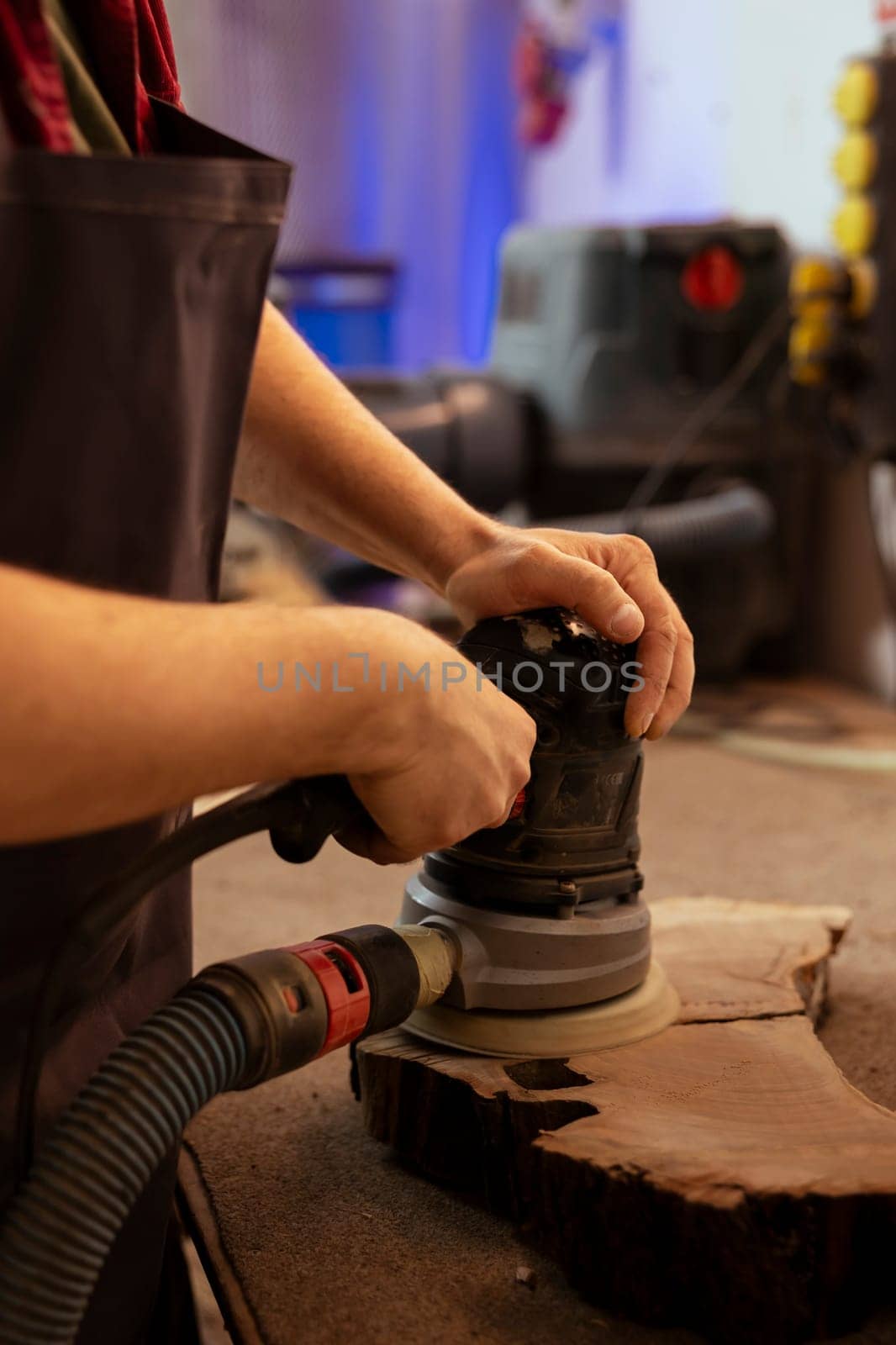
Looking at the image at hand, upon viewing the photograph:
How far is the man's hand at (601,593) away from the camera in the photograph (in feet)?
2.71

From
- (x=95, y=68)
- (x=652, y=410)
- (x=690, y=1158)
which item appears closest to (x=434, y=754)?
(x=690, y=1158)

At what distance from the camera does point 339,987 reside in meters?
0.72

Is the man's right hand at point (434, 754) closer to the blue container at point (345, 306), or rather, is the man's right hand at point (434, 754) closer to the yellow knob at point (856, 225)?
the yellow knob at point (856, 225)

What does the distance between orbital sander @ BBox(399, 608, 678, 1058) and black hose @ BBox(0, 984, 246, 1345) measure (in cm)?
22

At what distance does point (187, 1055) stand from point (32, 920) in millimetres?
97

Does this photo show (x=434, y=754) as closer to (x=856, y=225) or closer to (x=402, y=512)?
(x=402, y=512)

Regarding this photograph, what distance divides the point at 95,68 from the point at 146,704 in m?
0.34

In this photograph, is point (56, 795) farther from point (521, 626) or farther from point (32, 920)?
point (521, 626)

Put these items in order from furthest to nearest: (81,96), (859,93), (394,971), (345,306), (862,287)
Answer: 1. (345,306)
2. (862,287)
3. (859,93)
4. (394,971)
5. (81,96)

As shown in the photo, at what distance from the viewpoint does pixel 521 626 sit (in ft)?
2.69

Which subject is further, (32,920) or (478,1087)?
(478,1087)

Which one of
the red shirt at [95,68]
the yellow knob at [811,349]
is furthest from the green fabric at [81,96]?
the yellow knob at [811,349]

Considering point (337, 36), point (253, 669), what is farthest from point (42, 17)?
point (337, 36)

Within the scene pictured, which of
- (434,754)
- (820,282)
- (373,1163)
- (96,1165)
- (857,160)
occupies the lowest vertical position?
(373,1163)
